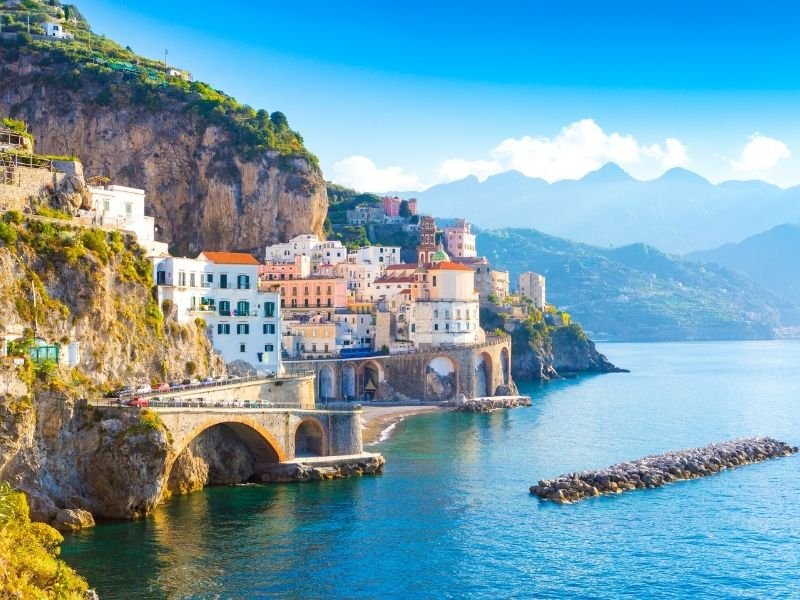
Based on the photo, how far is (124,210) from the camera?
82.6 m

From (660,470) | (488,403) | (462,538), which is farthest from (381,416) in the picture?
(462,538)

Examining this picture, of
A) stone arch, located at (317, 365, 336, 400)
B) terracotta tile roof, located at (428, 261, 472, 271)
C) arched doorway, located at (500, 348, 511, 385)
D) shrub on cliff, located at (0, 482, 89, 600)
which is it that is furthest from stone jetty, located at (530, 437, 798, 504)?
arched doorway, located at (500, 348, 511, 385)

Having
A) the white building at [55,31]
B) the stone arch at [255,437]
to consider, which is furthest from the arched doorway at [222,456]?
the white building at [55,31]

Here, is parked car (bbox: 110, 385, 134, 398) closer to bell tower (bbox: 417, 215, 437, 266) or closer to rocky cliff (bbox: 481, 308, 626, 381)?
bell tower (bbox: 417, 215, 437, 266)

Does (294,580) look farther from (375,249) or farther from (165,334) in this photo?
(375,249)

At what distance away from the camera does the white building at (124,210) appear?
7906 centimetres

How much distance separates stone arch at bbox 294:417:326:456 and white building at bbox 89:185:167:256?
733 inches

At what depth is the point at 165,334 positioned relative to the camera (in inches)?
2721

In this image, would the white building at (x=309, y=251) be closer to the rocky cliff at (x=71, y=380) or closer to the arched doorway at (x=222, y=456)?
the arched doorway at (x=222, y=456)

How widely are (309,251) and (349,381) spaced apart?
107 ft

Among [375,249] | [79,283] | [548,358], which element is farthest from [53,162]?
[548,358]

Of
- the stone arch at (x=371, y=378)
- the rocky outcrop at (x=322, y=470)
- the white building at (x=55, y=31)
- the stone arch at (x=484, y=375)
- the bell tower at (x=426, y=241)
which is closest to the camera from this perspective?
the rocky outcrop at (x=322, y=470)

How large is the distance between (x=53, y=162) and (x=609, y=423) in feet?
206

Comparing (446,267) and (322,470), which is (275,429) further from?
(446,267)
